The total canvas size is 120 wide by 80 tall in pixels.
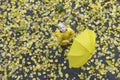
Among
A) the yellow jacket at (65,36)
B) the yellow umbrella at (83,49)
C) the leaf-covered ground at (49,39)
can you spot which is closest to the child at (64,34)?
the yellow jacket at (65,36)

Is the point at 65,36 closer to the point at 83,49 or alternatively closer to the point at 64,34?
the point at 64,34

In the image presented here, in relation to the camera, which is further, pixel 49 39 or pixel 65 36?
pixel 49 39

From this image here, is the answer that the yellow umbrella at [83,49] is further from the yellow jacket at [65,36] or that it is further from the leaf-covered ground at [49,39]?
the leaf-covered ground at [49,39]

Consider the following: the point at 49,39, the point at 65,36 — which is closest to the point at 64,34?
the point at 65,36

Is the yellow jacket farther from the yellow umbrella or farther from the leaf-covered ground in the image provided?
the yellow umbrella

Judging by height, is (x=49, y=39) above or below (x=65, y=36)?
below

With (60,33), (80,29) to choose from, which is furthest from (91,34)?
(80,29)
